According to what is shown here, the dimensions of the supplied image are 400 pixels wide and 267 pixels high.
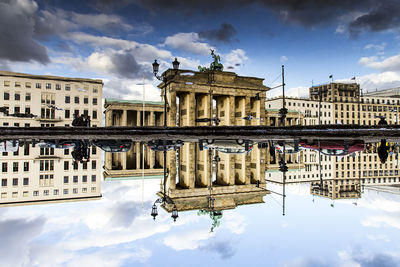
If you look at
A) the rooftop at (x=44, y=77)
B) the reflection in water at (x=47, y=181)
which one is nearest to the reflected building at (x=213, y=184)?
the reflection in water at (x=47, y=181)

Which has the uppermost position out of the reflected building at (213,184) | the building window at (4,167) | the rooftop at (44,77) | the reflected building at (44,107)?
the rooftop at (44,77)

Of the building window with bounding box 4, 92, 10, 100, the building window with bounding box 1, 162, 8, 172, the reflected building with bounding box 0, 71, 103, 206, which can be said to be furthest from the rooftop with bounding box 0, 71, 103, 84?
the building window with bounding box 1, 162, 8, 172

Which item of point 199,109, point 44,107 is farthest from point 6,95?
point 199,109

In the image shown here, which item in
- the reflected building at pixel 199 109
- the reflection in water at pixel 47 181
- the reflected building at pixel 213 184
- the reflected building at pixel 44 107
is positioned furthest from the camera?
the reflected building at pixel 199 109

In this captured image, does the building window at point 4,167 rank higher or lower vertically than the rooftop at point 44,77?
lower

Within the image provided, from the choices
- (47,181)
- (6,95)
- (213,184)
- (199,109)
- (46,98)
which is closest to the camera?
(47,181)

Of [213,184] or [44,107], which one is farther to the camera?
[44,107]

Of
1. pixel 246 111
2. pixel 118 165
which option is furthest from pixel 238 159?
pixel 118 165

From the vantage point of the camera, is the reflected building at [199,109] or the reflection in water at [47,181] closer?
the reflection in water at [47,181]

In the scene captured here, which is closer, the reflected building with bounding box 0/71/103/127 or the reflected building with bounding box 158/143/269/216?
the reflected building with bounding box 158/143/269/216

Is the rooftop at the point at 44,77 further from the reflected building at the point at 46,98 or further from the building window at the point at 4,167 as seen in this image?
the building window at the point at 4,167

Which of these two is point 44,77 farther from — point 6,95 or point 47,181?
point 47,181

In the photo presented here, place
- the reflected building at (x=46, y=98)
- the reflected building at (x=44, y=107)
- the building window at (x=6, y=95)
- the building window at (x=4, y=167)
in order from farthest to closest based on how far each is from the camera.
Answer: the reflected building at (x=46, y=98) → the building window at (x=6, y=95) → the reflected building at (x=44, y=107) → the building window at (x=4, y=167)

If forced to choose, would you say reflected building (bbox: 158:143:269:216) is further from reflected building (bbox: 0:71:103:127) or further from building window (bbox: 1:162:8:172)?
reflected building (bbox: 0:71:103:127)
